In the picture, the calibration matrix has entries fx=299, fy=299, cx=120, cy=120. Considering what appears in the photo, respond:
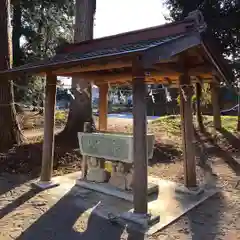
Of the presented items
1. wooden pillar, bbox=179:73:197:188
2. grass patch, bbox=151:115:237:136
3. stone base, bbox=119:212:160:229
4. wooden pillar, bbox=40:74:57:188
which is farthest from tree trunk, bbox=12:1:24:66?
stone base, bbox=119:212:160:229

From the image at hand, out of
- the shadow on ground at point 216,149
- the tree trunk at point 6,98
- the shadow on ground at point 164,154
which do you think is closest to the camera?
the tree trunk at point 6,98

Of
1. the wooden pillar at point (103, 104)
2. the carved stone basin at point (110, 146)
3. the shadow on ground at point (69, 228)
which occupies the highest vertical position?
the wooden pillar at point (103, 104)

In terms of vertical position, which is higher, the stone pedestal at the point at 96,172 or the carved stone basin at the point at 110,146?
the carved stone basin at the point at 110,146

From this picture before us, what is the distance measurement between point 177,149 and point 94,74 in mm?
4101

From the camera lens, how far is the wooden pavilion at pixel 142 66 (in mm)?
3639

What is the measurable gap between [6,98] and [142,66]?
5125 millimetres

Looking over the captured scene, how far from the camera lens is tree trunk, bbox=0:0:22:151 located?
7.51 metres

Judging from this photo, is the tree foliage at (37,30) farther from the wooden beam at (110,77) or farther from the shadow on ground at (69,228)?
the shadow on ground at (69,228)

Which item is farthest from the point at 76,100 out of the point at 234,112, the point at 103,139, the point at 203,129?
the point at 234,112

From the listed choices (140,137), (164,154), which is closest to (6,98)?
(164,154)

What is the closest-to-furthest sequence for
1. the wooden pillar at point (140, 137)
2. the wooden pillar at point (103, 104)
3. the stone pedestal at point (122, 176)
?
the wooden pillar at point (140, 137) → the stone pedestal at point (122, 176) → the wooden pillar at point (103, 104)

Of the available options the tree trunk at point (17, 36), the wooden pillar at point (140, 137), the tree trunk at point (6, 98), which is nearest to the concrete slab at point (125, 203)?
the wooden pillar at point (140, 137)

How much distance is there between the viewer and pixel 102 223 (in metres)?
3.86

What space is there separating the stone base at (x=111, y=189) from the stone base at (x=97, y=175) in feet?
0.33
